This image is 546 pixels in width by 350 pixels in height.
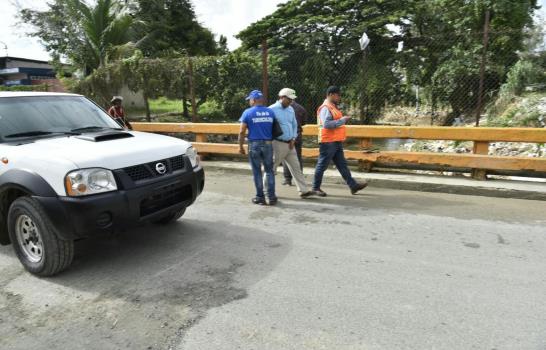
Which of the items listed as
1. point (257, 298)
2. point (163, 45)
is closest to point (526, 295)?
point (257, 298)

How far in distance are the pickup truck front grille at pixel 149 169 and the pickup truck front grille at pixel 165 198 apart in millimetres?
175

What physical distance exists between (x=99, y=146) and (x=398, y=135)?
5519mm

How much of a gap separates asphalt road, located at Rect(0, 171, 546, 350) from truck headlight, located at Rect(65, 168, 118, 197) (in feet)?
2.70

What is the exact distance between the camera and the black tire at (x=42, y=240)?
3.78 meters

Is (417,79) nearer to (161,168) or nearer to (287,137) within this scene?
(287,137)

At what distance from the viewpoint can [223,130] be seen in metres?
9.67

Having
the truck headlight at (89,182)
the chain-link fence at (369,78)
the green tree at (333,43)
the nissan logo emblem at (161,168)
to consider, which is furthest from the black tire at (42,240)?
the green tree at (333,43)

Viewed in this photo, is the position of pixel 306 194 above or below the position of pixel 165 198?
below

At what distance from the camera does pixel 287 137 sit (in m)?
6.59

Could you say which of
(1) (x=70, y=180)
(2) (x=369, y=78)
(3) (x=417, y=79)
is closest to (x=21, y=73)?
(3) (x=417, y=79)

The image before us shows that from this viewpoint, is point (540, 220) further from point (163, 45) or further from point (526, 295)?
point (163, 45)

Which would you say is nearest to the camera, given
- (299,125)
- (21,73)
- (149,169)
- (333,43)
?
(149,169)

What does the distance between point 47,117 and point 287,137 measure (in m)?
3.30

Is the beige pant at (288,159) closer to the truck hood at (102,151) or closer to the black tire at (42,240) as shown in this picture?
the truck hood at (102,151)
